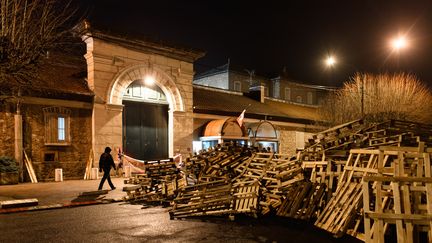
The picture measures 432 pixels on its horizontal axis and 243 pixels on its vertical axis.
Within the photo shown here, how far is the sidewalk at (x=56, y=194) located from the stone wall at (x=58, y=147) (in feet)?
3.43

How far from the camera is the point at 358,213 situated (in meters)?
7.82

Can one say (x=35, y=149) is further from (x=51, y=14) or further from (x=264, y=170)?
(x=264, y=170)

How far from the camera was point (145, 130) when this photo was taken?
2045cm

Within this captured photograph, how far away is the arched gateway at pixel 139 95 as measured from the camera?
1784 centimetres

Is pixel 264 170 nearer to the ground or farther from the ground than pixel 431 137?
nearer to the ground

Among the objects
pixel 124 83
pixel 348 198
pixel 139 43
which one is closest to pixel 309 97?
pixel 139 43

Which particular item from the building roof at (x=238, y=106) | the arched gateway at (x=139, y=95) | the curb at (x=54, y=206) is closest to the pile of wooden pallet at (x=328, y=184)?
the curb at (x=54, y=206)

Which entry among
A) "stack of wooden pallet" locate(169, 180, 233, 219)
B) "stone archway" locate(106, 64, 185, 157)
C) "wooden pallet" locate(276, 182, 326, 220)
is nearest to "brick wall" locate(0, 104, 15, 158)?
→ "stone archway" locate(106, 64, 185, 157)

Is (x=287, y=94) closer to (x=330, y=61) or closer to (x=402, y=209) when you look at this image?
(x=330, y=61)

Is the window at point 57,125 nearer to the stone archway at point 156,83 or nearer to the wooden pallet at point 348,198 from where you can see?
the stone archway at point 156,83

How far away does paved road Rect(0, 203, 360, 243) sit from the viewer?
7.37 metres

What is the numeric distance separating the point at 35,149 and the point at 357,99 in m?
20.2

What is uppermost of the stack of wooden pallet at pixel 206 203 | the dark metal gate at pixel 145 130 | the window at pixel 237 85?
the window at pixel 237 85

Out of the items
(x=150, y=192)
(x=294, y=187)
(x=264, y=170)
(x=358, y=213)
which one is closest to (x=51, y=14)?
(x=150, y=192)
